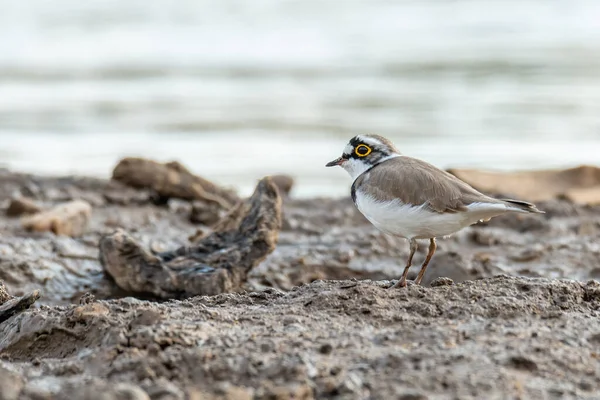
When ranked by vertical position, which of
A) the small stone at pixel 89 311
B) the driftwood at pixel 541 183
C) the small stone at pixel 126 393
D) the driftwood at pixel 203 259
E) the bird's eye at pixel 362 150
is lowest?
the driftwood at pixel 541 183

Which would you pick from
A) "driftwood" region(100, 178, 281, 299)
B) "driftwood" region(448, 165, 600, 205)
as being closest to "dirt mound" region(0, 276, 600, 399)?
"driftwood" region(100, 178, 281, 299)

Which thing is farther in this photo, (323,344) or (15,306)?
(15,306)

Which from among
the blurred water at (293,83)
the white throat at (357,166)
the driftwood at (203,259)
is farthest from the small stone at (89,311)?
the blurred water at (293,83)

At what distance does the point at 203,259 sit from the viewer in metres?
7.27

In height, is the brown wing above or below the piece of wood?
above

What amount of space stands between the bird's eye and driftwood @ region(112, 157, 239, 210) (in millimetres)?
3589

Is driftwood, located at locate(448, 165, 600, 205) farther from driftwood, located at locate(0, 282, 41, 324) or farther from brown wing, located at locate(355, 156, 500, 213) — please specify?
driftwood, located at locate(0, 282, 41, 324)

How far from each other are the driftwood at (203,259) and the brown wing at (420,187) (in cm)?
157

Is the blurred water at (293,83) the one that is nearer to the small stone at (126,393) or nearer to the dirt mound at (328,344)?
the dirt mound at (328,344)

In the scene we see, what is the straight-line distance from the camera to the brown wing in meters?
5.42

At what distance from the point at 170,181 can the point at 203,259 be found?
262 cm

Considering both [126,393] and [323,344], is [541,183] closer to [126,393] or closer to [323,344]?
[323,344]

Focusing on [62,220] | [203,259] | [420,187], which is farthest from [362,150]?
[62,220]

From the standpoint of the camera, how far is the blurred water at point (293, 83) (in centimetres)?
1412
